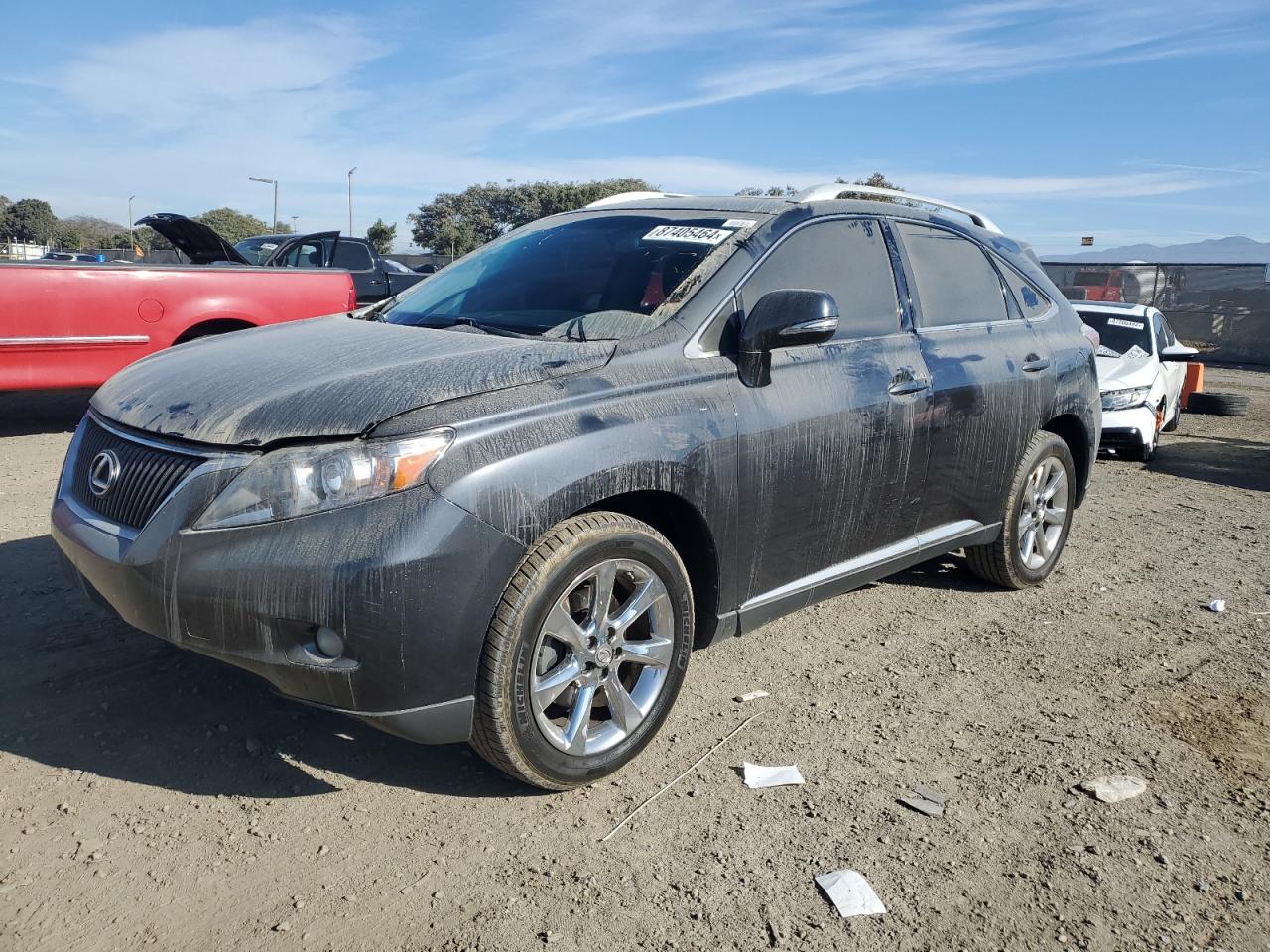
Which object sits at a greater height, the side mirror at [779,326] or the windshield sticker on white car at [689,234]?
the windshield sticker on white car at [689,234]

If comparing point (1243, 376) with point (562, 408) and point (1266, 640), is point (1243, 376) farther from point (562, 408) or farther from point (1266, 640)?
point (562, 408)

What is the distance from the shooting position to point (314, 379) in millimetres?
2982

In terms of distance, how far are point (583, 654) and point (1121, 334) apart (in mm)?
9520

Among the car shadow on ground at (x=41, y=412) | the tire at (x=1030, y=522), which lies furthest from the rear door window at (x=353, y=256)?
the tire at (x=1030, y=522)

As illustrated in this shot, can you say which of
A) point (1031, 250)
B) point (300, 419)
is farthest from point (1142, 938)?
point (1031, 250)

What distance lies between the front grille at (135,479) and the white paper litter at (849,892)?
79.1 inches

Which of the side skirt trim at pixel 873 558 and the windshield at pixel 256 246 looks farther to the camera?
the windshield at pixel 256 246

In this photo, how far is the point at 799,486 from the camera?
361 centimetres

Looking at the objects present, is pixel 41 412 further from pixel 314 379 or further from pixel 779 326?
pixel 779 326

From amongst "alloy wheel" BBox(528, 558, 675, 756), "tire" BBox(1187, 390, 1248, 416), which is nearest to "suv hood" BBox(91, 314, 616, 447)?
"alloy wheel" BBox(528, 558, 675, 756)

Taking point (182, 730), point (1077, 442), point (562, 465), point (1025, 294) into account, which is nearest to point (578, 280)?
point (562, 465)

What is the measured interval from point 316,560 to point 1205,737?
10.2 ft

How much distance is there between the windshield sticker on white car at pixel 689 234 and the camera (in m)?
3.78

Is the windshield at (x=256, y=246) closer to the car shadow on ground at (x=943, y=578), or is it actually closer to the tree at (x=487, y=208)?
the car shadow on ground at (x=943, y=578)
